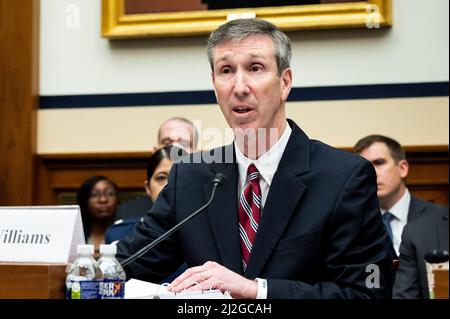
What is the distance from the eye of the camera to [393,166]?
4.68 meters

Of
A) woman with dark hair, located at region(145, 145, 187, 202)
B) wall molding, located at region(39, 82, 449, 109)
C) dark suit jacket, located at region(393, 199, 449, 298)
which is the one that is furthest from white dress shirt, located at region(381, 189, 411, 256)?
woman with dark hair, located at region(145, 145, 187, 202)

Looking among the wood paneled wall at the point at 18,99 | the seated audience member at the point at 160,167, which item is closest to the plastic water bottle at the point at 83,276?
the seated audience member at the point at 160,167

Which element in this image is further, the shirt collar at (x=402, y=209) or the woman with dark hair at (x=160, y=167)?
the shirt collar at (x=402, y=209)

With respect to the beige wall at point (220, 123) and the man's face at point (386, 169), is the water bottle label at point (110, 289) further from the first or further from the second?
the beige wall at point (220, 123)

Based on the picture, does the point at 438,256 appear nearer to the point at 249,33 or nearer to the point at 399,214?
the point at 249,33

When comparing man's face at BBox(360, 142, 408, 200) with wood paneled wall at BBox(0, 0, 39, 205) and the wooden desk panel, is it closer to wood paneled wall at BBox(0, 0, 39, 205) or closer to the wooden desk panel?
wood paneled wall at BBox(0, 0, 39, 205)

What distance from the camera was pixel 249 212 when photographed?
2357 mm

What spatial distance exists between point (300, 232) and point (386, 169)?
250 centimetres

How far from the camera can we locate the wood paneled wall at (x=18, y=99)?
5.24m

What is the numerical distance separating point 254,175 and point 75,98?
10.1ft

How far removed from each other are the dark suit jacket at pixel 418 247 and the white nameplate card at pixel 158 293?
2287 mm

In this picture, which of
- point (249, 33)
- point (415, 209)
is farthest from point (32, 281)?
point (415, 209)

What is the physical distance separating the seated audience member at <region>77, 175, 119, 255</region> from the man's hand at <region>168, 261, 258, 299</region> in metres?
2.91

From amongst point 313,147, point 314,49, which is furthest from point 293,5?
point 313,147
